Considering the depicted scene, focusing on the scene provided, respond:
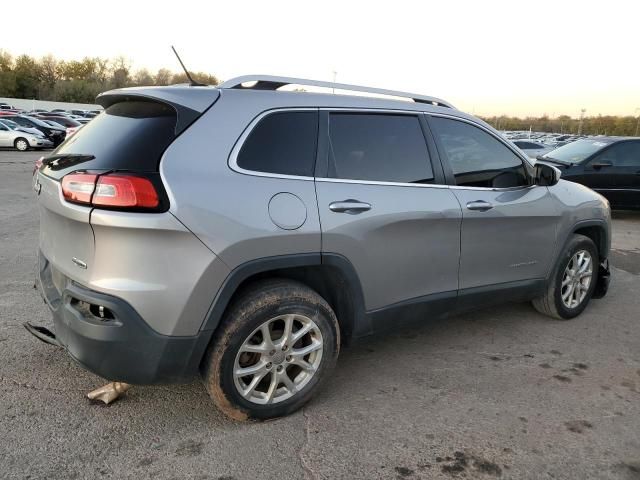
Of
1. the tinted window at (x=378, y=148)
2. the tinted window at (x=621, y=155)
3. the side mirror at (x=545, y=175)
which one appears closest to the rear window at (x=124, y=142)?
the tinted window at (x=378, y=148)

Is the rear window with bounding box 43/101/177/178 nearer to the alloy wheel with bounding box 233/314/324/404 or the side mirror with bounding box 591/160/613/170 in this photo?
the alloy wheel with bounding box 233/314/324/404

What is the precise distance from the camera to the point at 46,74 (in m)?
81.9

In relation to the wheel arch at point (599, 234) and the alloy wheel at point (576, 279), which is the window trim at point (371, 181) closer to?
the alloy wheel at point (576, 279)

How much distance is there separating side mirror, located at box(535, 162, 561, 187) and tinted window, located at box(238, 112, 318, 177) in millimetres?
2052

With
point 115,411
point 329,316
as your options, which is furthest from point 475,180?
point 115,411

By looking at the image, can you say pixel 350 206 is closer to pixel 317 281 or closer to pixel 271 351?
pixel 317 281

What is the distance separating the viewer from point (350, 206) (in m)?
2.97

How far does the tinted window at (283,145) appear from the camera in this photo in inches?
108


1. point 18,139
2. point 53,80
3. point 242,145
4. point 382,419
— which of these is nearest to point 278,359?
point 382,419

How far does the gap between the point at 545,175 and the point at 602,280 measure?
151cm

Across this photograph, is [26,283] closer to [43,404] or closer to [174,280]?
[43,404]

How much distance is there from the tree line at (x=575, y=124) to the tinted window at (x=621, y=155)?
64.1 meters

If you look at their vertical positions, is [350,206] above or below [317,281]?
above

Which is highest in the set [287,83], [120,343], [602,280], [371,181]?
[287,83]
